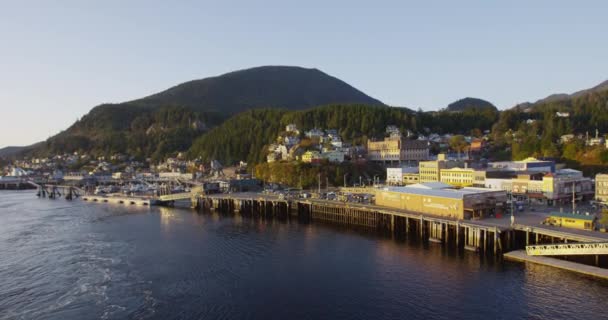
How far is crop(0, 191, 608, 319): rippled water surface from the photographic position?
2298 centimetres

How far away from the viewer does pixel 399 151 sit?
88375mm

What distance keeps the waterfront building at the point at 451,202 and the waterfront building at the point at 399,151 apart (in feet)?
140

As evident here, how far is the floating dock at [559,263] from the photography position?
1020 inches

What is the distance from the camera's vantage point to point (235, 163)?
376 ft

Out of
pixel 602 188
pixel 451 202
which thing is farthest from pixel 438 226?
pixel 602 188

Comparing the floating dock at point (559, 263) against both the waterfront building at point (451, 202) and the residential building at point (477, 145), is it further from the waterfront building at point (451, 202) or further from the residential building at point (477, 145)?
the residential building at point (477, 145)

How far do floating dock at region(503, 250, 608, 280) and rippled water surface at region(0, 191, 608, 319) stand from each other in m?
0.71

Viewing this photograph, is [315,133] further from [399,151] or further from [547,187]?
[547,187]

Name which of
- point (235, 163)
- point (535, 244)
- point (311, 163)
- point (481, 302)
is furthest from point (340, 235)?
point (235, 163)

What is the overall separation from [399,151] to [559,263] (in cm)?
6127

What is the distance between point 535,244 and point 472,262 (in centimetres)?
563

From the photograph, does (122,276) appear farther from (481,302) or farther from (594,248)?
(594,248)

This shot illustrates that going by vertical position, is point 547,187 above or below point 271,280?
above

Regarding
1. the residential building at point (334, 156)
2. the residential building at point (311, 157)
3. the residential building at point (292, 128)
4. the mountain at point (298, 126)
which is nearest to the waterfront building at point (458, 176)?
the residential building at point (334, 156)
